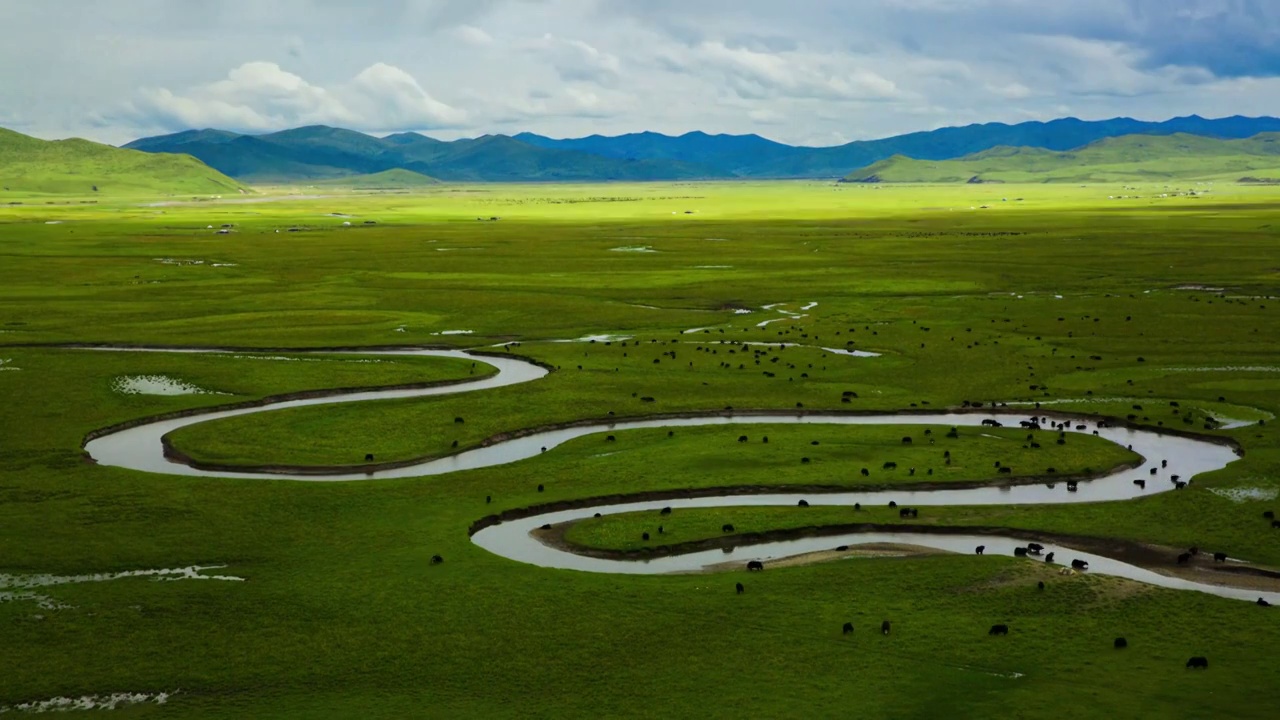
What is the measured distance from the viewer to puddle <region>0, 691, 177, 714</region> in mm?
20625

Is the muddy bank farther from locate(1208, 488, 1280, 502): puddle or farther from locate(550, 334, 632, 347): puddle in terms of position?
locate(550, 334, 632, 347): puddle

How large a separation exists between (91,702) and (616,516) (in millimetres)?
14927

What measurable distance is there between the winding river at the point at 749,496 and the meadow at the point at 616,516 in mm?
1033

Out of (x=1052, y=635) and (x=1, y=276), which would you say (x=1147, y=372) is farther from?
(x=1, y=276)

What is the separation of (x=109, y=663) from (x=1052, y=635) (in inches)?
741

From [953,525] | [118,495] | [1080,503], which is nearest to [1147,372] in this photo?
[1080,503]

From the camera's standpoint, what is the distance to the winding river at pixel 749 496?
29.1 m

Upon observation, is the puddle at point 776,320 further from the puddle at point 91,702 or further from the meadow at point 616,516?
the puddle at point 91,702

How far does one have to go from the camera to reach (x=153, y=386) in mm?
52188

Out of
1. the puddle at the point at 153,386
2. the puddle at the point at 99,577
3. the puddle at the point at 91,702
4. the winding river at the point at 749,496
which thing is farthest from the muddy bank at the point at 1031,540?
the puddle at the point at 153,386

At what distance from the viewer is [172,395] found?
50.1m

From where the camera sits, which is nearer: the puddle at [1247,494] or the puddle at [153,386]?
the puddle at [1247,494]

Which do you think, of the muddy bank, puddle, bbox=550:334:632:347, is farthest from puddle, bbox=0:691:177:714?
puddle, bbox=550:334:632:347

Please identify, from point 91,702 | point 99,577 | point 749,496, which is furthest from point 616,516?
point 91,702
